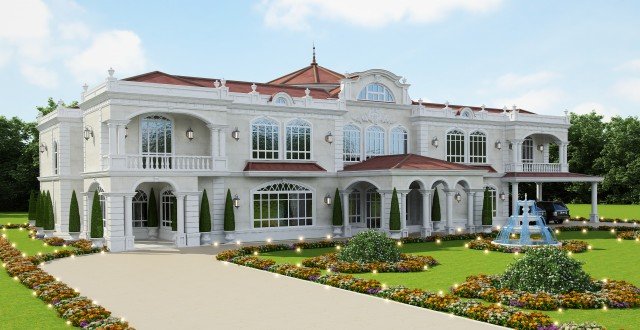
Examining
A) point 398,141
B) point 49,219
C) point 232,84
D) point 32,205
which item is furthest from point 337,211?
point 32,205

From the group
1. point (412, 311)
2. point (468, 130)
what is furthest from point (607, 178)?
point (412, 311)

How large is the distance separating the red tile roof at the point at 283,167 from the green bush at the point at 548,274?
17.2 meters

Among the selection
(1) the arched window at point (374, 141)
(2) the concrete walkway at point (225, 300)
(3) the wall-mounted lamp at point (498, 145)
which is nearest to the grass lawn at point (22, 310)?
(2) the concrete walkway at point (225, 300)

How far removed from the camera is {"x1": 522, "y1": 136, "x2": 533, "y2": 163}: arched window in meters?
43.2

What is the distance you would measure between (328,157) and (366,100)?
14.3ft

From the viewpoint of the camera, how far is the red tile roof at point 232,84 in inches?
1168

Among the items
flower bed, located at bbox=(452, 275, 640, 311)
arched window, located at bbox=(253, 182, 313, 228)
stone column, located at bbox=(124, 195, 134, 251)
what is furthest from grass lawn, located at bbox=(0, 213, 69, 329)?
arched window, located at bbox=(253, 182, 313, 228)

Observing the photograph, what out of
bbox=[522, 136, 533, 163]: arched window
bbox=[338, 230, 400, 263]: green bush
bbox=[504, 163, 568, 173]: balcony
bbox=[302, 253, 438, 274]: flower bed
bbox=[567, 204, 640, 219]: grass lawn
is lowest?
bbox=[567, 204, 640, 219]: grass lawn

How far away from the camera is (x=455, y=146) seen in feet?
129

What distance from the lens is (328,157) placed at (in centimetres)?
3384

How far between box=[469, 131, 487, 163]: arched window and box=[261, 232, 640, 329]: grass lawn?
10.9 m

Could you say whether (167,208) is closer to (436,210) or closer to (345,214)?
(345,214)

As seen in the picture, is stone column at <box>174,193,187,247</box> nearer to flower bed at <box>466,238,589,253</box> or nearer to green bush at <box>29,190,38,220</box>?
flower bed at <box>466,238,589,253</box>

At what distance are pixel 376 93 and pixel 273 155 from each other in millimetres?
8039
